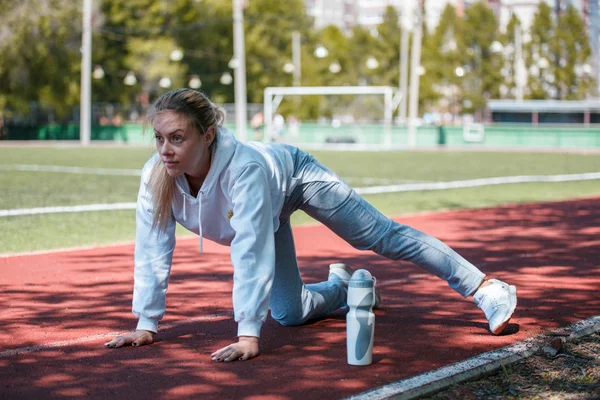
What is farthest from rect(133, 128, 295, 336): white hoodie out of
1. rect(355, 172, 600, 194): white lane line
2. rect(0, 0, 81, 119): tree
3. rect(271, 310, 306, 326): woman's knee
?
Answer: rect(0, 0, 81, 119): tree

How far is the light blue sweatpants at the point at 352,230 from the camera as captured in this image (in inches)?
203

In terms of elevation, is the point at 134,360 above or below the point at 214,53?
below

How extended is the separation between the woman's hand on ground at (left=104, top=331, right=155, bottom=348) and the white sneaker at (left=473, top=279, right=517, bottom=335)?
202 cm

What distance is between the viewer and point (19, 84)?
55.2 m

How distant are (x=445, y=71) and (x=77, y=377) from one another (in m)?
67.1

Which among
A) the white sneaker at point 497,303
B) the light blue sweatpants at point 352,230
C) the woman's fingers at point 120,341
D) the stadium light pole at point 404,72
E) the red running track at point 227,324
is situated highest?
the stadium light pole at point 404,72

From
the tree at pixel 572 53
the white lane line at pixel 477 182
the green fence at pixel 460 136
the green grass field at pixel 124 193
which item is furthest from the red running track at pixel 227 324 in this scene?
the tree at pixel 572 53

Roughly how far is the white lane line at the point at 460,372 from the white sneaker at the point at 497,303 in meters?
0.17

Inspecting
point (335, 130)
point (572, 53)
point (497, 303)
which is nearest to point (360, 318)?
point (497, 303)

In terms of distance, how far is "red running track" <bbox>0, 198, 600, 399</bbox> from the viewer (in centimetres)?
453

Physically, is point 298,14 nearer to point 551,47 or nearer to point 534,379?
point 551,47

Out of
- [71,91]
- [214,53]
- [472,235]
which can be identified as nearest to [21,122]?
[71,91]

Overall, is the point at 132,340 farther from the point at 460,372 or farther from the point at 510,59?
the point at 510,59

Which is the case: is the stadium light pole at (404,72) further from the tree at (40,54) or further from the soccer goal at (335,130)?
the tree at (40,54)
